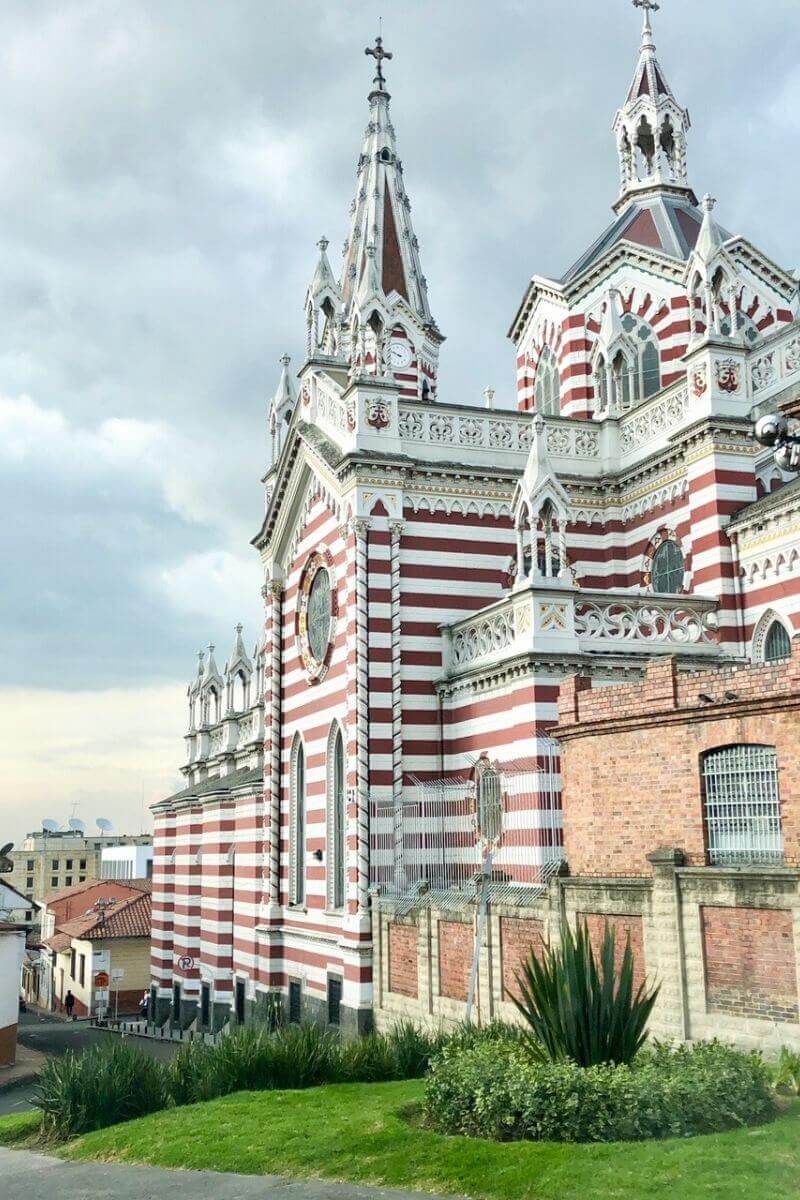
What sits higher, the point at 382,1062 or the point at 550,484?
the point at 550,484

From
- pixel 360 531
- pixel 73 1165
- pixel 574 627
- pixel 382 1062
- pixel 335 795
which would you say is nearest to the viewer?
pixel 73 1165

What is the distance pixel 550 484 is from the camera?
24203mm

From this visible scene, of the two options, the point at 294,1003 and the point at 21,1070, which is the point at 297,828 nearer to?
the point at 294,1003

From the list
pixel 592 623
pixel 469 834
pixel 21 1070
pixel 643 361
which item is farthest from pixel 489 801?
pixel 21 1070

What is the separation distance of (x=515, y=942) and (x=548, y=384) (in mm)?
19884

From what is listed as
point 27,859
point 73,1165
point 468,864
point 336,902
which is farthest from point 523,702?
point 27,859

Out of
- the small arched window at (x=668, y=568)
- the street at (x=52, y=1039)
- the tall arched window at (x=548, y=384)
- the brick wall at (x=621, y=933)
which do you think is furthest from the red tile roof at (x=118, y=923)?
the brick wall at (x=621, y=933)

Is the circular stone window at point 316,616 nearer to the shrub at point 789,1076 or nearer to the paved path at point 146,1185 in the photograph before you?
the paved path at point 146,1185

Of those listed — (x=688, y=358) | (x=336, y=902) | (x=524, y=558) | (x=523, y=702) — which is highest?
(x=688, y=358)

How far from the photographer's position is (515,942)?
19078mm

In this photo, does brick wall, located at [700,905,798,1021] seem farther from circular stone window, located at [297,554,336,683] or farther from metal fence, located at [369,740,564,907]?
circular stone window, located at [297,554,336,683]

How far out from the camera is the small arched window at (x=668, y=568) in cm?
2708

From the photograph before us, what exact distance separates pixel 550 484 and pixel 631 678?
4.18m

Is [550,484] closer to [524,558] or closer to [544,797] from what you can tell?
[524,558]
